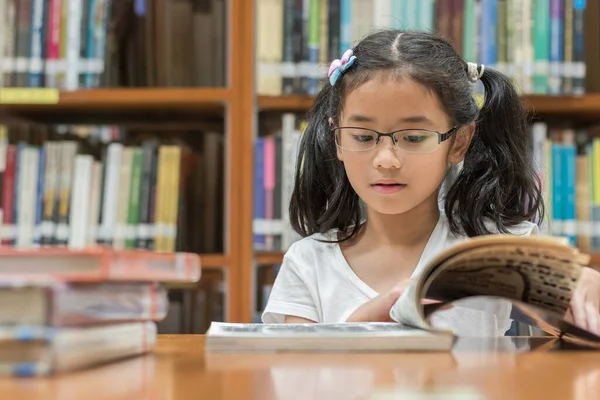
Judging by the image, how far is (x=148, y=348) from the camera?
569 mm

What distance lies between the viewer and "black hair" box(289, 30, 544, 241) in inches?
44.8

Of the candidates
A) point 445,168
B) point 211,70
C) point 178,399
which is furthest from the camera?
point 211,70

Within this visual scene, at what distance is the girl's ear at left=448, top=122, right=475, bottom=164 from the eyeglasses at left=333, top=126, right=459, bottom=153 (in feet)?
0.26

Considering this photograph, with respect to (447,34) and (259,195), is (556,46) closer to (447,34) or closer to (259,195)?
(447,34)

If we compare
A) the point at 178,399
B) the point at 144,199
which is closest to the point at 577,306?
the point at 178,399

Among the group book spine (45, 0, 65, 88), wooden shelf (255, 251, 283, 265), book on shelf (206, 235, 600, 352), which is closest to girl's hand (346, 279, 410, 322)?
book on shelf (206, 235, 600, 352)

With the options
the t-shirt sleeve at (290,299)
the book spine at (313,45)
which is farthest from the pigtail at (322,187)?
the book spine at (313,45)

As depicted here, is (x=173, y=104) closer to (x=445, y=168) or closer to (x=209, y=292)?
(x=209, y=292)

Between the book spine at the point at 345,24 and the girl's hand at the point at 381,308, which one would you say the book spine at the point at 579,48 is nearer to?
the book spine at the point at 345,24

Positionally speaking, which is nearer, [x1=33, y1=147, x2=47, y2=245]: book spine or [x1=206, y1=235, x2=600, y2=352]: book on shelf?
[x1=206, y1=235, x2=600, y2=352]: book on shelf

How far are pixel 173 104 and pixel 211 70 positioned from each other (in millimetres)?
131

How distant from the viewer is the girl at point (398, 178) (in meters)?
1.07

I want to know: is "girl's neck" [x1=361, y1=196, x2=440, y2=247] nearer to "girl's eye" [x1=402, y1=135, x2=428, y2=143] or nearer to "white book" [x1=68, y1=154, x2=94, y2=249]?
"girl's eye" [x1=402, y1=135, x2=428, y2=143]

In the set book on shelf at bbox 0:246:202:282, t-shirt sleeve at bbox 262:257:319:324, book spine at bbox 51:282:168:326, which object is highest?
book on shelf at bbox 0:246:202:282
